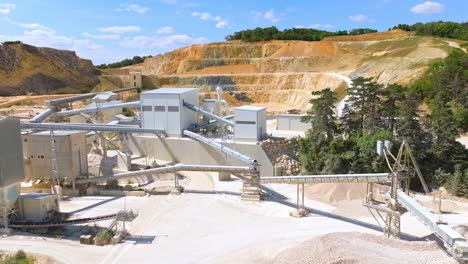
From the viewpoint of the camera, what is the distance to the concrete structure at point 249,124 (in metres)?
36.0

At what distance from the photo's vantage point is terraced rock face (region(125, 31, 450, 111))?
63.2 metres

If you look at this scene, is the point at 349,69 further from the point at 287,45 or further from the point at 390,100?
the point at 390,100

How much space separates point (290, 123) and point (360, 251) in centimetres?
2537

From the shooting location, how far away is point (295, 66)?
7981 cm

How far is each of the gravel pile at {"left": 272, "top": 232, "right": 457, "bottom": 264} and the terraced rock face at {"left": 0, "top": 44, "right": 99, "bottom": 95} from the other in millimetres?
69861

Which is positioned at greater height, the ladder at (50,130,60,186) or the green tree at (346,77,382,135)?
the green tree at (346,77,382,135)

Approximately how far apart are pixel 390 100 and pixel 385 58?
3430cm

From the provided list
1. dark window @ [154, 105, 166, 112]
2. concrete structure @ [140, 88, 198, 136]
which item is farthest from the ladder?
dark window @ [154, 105, 166, 112]

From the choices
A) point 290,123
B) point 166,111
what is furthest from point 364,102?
point 166,111

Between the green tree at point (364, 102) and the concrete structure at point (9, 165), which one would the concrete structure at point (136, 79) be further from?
the concrete structure at point (9, 165)

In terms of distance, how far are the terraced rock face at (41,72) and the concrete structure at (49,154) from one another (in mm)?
48146

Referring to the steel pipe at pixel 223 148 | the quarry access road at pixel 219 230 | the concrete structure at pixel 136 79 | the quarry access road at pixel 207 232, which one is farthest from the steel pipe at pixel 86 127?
the concrete structure at pixel 136 79

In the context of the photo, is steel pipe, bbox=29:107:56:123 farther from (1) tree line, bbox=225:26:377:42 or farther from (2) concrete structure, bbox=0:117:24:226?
(1) tree line, bbox=225:26:377:42

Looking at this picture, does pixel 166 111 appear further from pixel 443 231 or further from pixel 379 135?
pixel 443 231
